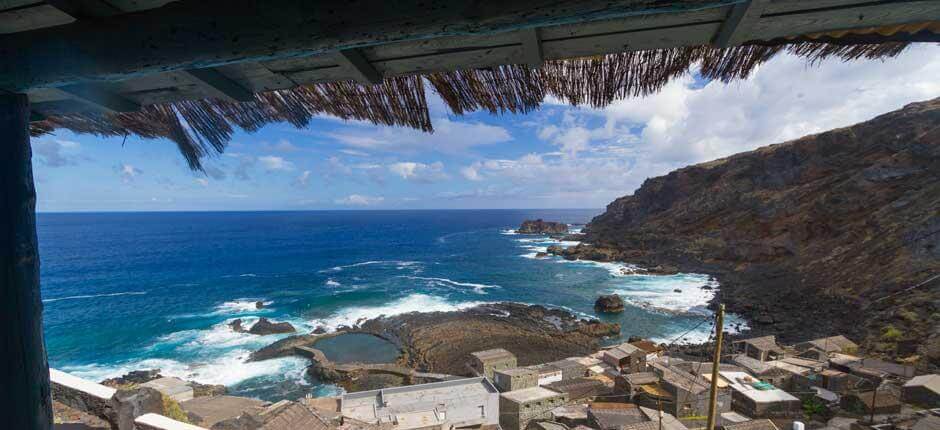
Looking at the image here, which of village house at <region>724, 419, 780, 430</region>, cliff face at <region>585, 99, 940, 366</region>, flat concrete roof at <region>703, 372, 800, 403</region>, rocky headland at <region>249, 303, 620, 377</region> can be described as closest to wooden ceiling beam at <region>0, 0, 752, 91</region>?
village house at <region>724, 419, 780, 430</region>

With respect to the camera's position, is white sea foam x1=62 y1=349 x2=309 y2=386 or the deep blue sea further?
the deep blue sea

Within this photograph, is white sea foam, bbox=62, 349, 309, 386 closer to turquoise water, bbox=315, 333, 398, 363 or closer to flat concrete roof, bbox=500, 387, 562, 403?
turquoise water, bbox=315, 333, 398, 363

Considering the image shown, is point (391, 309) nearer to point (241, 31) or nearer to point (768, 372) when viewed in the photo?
point (768, 372)

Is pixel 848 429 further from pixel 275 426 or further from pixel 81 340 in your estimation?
pixel 81 340

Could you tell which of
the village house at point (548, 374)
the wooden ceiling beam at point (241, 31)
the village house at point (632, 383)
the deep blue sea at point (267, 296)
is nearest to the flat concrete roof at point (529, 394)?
the village house at point (548, 374)

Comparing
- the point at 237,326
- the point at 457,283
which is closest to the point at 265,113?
the point at 237,326
